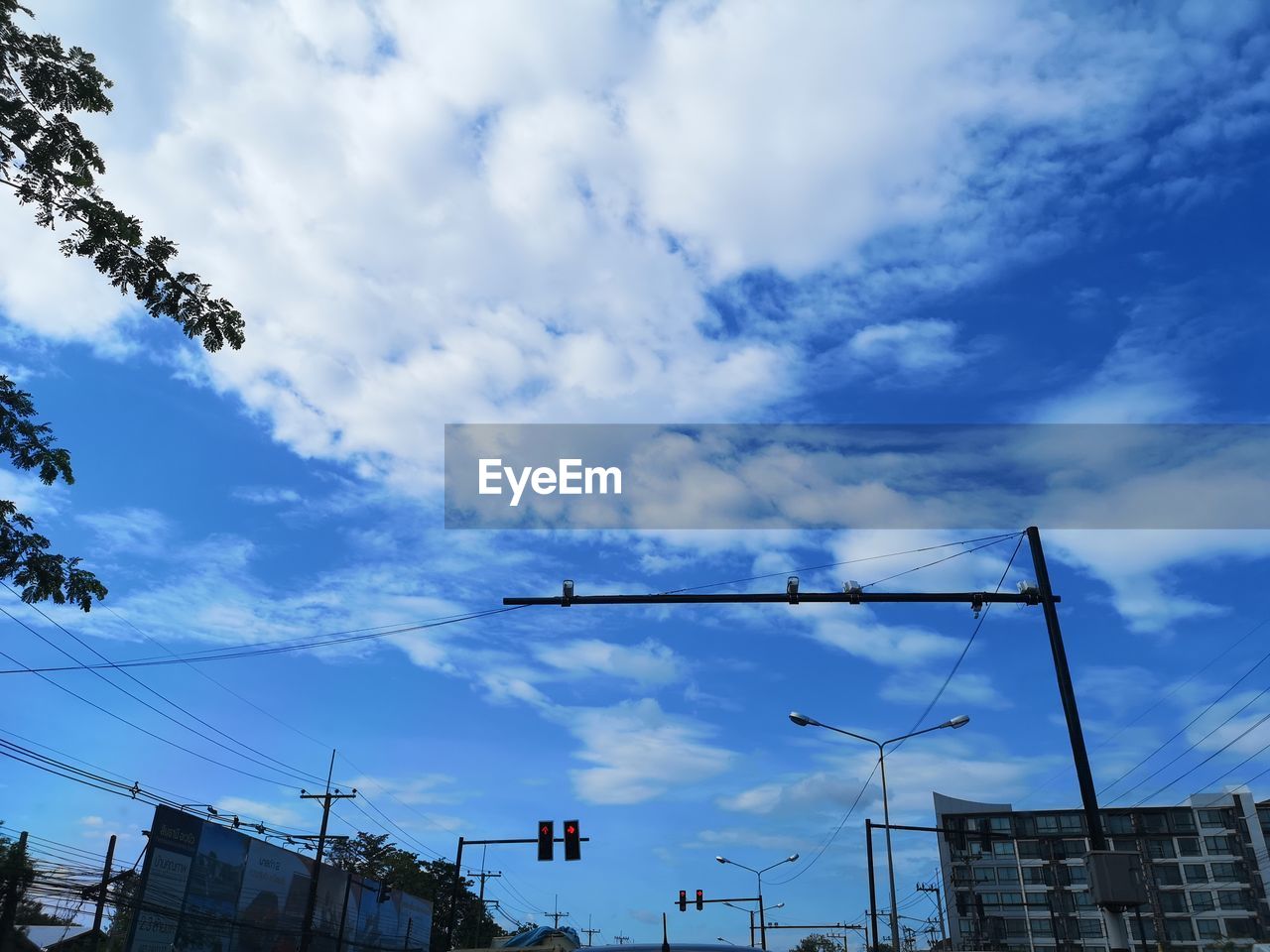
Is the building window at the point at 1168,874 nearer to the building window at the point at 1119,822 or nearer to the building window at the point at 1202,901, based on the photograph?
the building window at the point at 1202,901

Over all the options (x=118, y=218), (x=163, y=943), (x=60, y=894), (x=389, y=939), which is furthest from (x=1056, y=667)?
(x=389, y=939)

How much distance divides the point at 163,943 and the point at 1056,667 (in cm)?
3923

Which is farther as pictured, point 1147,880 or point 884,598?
point 1147,880

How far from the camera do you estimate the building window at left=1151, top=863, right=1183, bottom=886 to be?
4016 inches

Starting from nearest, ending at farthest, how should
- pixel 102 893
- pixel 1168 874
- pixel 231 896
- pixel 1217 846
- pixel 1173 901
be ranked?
1. pixel 102 893
2. pixel 231 896
3. pixel 1173 901
4. pixel 1168 874
5. pixel 1217 846

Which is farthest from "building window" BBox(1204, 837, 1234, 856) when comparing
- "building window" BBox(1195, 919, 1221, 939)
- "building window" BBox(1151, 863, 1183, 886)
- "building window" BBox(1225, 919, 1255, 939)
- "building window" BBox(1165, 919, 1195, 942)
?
"building window" BBox(1165, 919, 1195, 942)

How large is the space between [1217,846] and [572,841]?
103m

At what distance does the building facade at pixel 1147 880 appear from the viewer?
9812 cm

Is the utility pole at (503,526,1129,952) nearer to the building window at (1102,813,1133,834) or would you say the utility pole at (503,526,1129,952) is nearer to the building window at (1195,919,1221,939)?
the building window at (1195,919,1221,939)

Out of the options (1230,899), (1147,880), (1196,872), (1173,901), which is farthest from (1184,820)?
(1147,880)

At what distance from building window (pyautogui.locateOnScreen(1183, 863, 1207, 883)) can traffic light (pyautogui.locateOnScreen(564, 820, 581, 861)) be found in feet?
326

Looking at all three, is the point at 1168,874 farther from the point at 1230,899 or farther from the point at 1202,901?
the point at 1230,899

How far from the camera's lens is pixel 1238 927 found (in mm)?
97688

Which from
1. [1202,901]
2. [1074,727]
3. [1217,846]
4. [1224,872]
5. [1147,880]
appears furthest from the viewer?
[1217,846]
